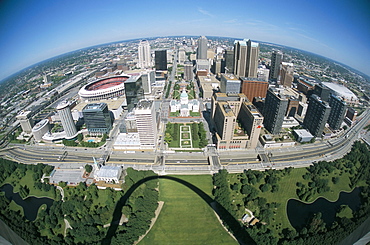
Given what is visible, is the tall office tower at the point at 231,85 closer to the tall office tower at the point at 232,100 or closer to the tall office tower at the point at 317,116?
the tall office tower at the point at 232,100

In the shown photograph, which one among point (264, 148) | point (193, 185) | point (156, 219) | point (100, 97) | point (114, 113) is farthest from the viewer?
point (100, 97)

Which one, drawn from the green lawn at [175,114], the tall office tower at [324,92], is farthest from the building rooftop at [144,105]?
the tall office tower at [324,92]

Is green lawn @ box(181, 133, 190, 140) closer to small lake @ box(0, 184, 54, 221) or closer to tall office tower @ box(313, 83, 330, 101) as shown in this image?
small lake @ box(0, 184, 54, 221)

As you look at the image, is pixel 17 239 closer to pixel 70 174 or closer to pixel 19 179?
pixel 70 174

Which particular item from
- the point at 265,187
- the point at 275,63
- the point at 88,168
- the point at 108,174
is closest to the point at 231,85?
the point at 265,187

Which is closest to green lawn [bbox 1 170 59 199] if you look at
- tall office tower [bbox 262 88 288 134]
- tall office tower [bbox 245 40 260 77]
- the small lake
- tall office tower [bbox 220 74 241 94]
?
the small lake

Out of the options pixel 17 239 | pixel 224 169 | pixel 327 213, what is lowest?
pixel 327 213

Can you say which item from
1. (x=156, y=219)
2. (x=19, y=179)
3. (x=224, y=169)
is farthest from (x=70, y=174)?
(x=224, y=169)

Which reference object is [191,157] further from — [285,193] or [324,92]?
[324,92]
